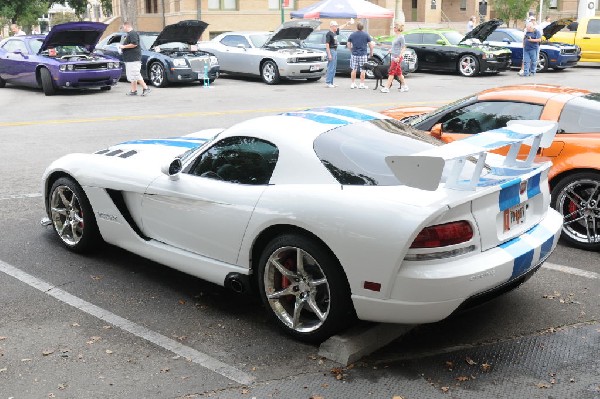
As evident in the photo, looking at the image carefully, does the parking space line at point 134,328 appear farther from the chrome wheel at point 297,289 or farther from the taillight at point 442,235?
the taillight at point 442,235

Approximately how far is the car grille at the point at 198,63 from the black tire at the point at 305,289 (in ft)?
52.2

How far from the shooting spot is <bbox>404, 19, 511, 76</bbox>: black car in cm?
2238

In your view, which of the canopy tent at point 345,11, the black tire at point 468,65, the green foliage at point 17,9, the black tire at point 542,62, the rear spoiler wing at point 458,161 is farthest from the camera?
the green foliage at point 17,9

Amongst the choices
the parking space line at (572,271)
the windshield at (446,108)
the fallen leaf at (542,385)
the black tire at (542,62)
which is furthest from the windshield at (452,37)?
the fallen leaf at (542,385)

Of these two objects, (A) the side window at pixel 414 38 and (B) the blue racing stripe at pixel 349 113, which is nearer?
(B) the blue racing stripe at pixel 349 113

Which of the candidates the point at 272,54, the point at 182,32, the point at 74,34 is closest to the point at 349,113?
the point at 74,34

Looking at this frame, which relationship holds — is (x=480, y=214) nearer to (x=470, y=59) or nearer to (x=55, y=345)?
(x=55, y=345)

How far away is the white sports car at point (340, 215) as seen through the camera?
3.95 meters

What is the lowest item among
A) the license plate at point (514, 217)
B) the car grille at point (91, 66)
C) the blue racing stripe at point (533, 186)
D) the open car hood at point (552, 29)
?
the license plate at point (514, 217)

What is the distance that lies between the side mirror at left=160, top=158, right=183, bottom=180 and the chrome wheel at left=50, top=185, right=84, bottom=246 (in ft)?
3.98

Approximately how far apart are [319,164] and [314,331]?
1020mm

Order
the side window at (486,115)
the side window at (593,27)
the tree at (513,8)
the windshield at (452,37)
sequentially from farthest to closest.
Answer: the tree at (513,8) < the side window at (593,27) < the windshield at (452,37) < the side window at (486,115)

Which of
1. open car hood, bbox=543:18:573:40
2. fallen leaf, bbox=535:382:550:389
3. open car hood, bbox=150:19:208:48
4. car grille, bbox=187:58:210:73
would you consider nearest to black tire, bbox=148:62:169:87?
open car hood, bbox=150:19:208:48

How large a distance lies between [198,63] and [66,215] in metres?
14.3
